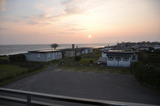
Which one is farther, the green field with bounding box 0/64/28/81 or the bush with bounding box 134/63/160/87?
the green field with bounding box 0/64/28/81

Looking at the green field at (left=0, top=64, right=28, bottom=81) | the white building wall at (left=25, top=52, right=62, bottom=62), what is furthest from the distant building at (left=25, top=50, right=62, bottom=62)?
the green field at (left=0, top=64, right=28, bottom=81)

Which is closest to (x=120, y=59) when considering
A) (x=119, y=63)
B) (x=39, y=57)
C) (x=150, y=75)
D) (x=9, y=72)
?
(x=119, y=63)

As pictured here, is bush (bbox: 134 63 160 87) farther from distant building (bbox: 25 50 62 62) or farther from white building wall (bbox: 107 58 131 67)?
distant building (bbox: 25 50 62 62)

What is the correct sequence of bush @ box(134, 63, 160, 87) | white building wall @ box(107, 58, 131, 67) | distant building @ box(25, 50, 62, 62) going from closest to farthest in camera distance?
bush @ box(134, 63, 160, 87) → white building wall @ box(107, 58, 131, 67) → distant building @ box(25, 50, 62, 62)

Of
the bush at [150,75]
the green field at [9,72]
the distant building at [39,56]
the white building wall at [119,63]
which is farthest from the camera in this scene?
the distant building at [39,56]

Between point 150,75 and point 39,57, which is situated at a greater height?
point 39,57

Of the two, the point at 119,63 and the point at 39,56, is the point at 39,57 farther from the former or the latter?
the point at 119,63

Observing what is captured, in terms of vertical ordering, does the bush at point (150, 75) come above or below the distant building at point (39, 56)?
below

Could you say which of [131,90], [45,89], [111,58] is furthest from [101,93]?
[111,58]

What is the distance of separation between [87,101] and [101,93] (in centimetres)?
760

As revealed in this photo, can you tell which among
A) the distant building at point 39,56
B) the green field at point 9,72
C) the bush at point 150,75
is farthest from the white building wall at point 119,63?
the green field at point 9,72

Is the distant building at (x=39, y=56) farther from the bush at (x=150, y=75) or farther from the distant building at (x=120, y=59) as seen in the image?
the bush at (x=150, y=75)

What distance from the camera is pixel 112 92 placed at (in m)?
8.98

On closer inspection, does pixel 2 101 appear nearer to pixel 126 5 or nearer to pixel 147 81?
pixel 147 81
